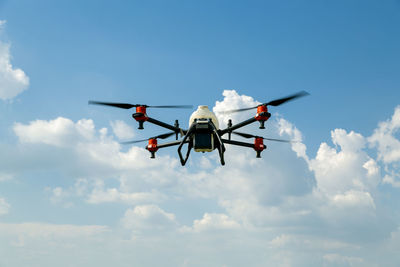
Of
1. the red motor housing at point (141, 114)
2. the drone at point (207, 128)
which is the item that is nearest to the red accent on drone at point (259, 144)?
the drone at point (207, 128)

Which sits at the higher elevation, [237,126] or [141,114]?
[141,114]

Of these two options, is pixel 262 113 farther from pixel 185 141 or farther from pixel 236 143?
pixel 185 141

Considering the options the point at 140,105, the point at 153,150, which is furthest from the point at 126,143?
the point at 140,105

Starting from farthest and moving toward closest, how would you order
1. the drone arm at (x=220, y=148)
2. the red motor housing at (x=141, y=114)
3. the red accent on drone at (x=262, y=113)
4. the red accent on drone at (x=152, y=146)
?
1. the red accent on drone at (x=152, y=146)
2. the red motor housing at (x=141, y=114)
3. the red accent on drone at (x=262, y=113)
4. the drone arm at (x=220, y=148)

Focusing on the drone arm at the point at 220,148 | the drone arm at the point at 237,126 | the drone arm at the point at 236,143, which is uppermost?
the drone arm at the point at 237,126

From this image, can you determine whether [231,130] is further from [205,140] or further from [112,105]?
[112,105]

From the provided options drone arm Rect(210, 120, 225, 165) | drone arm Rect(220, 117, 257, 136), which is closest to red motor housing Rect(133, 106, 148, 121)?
drone arm Rect(210, 120, 225, 165)

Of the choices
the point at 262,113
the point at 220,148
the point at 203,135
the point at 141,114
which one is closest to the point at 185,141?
the point at 203,135

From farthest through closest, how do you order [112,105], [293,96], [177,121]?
1. [177,121]
2. [112,105]
3. [293,96]

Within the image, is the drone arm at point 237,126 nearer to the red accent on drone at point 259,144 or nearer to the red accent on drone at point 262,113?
the red accent on drone at point 262,113

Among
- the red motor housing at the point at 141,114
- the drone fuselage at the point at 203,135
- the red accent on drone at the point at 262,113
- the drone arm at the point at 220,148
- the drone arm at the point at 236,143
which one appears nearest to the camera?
the drone arm at the point at 220,148

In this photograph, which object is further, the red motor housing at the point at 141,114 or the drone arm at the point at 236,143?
the drone arm at the point at 236,143
